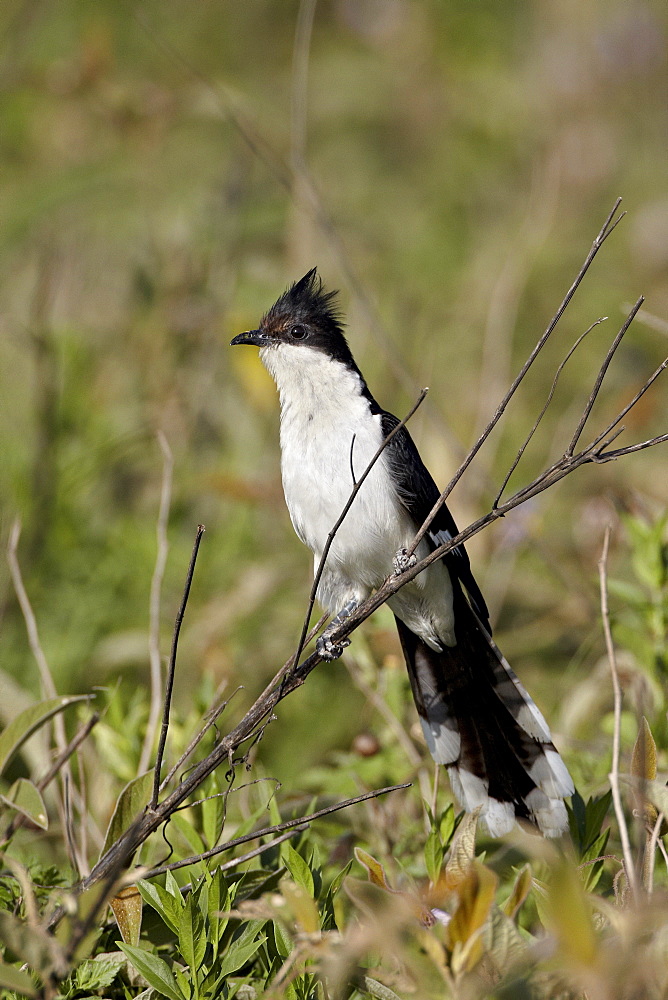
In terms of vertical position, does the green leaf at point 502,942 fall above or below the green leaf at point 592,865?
below

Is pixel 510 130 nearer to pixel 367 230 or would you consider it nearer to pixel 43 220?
pixel 367 230

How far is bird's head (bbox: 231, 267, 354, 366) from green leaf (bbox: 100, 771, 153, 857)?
1.68 m

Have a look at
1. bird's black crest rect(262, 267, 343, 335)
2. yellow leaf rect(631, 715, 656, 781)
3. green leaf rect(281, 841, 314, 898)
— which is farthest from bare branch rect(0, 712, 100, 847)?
bird's black crest rect(262, 267, 343, 335)

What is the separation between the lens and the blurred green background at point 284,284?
4328 mm

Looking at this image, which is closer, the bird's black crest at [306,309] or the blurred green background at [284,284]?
the bird's black crest at [306,309]

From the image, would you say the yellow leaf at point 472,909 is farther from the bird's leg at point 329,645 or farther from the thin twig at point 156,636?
the thin twig at point 156,636

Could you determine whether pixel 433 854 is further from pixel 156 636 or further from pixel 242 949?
pixel 156 636

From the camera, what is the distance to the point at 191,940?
6.34 ft

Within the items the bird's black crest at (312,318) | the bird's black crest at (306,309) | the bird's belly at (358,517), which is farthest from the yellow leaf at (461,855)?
the bird's black crest at (306,309)

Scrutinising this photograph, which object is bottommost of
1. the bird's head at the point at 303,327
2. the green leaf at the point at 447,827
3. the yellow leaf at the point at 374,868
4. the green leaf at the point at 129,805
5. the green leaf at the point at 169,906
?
the yellow leaf at the point at 374,868

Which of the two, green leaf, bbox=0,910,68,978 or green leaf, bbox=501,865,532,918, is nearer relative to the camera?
green leaf, bbox=0,910,68,978

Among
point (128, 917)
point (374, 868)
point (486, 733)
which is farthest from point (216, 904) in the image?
point (486, 733)

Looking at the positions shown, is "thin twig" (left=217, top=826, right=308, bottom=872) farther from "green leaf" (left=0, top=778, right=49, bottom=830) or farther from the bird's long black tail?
the bird's long black tail

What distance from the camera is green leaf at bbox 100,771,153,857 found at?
7.26 feet
